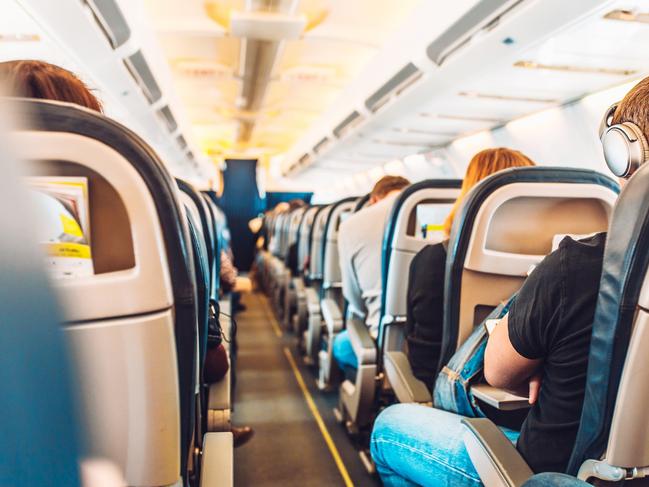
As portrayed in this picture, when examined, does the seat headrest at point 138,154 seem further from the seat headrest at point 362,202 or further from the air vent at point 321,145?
the air vent at point 321,145

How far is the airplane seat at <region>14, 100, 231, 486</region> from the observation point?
95 cm

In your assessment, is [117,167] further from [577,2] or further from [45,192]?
[577,2]

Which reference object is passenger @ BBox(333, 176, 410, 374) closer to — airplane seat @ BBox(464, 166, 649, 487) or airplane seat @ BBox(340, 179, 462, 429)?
airplane seat @ BBox(340, 179, 462, 429)

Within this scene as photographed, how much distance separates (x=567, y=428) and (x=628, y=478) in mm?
203

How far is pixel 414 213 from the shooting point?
271cm

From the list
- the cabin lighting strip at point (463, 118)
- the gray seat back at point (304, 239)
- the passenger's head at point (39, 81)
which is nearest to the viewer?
the passenger's head at point (39, 81)

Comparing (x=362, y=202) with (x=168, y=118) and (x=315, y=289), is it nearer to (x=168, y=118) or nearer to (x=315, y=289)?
(x=315, y=289)

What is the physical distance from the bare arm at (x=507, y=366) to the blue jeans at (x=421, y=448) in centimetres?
27

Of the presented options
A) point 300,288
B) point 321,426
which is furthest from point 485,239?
point 300,288

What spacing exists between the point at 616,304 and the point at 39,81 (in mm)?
1325

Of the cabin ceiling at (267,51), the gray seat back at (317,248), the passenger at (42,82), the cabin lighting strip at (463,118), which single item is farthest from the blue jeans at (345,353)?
the cabin ceiling at (267,51)

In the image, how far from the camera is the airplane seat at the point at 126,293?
95 cm

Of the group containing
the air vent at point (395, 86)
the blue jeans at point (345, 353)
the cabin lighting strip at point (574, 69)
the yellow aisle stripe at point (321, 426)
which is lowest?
the yellow aisle stripe at point (321, 426)

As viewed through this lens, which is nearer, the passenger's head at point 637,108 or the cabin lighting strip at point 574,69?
the passenger's head at point 637,108
